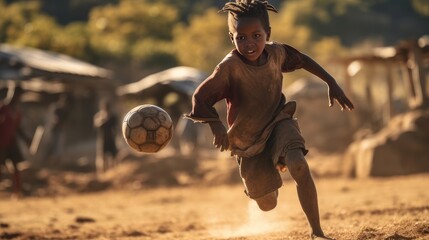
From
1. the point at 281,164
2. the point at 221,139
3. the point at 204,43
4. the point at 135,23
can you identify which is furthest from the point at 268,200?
the point at 135,23

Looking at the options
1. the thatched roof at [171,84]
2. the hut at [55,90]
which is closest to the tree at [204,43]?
the hut at [55,90]

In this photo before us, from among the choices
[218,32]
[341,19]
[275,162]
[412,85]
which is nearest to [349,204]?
[275,162]

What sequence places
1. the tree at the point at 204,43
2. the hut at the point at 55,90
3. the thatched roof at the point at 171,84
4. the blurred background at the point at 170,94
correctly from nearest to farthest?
1. the blurred background at the point at 170,94
2. the hut at the point at 55,90
3. the thatched roof at the point at 171,84
4. the tree at the point at 204,43

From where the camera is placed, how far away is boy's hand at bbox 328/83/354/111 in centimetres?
472

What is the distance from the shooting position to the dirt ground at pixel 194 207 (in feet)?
19.4

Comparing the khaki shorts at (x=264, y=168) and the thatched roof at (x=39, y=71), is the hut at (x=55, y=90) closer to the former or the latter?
the thatched roof at (x=39, y=71)

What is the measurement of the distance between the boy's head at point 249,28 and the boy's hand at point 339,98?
56 cm

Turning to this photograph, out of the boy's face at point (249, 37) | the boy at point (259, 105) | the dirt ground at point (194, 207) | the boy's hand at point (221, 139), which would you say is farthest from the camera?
the dirt ground at point (194, 207)

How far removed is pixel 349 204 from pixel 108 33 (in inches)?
1830

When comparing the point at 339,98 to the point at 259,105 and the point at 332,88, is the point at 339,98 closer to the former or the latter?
the point at 332,88

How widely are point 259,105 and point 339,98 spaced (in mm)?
573

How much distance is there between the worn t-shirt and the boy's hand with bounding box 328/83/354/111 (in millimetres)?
339

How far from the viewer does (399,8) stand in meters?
59.2

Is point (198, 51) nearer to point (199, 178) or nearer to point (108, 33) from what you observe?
point (108, 33)
